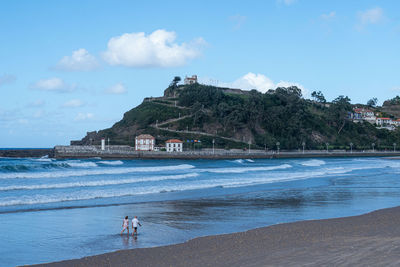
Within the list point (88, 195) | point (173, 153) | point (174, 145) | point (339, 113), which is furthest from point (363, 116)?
point (88, 195)

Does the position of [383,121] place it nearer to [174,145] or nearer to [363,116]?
[363,116]

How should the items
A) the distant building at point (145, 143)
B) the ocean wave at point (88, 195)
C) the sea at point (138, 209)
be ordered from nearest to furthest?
1. the sea at point (138, 209)
2. the ocean wave at point (88, 195)
3. the distant building at point (145, 143)

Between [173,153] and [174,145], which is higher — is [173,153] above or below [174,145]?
below

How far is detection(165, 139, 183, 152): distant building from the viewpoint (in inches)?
3381

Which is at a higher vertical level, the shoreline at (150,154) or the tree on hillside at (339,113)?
the tree on hillside at (339,113)

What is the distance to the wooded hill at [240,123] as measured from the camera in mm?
99562

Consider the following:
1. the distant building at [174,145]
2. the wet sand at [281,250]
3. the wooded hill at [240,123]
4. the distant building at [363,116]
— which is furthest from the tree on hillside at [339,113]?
Answer: the wet sand at [281,250]

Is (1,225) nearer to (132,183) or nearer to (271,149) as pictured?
(132,183)

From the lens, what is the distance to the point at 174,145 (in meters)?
86.4

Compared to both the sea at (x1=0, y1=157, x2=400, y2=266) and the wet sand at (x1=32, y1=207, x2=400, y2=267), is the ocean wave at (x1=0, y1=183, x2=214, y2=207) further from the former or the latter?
the wet sand at (x1=32, y1=207, x2=400, y2=267)

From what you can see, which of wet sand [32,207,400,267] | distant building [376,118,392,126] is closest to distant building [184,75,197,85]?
distant building [376,118,392,126]

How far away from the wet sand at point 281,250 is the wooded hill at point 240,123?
78741 mm

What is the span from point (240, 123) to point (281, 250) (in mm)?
94262

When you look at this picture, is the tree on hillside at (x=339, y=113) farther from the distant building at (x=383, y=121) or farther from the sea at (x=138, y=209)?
the sea at (x=138, y=209)
